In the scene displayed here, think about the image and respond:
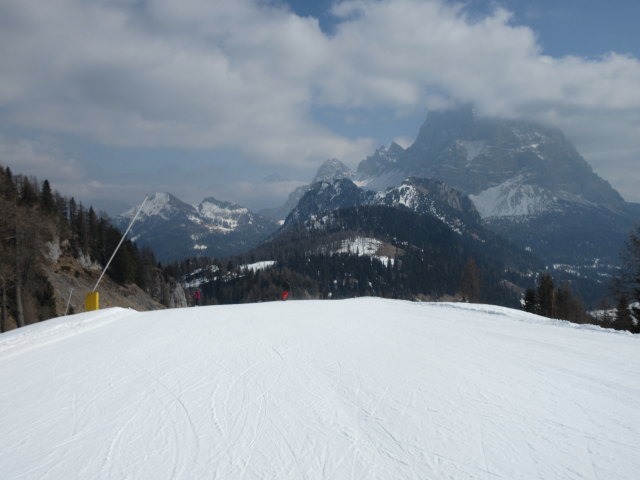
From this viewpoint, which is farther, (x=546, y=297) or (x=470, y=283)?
(x=470, y=283)

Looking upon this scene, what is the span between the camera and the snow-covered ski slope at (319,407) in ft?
15.6

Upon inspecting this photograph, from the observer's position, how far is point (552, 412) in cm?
612

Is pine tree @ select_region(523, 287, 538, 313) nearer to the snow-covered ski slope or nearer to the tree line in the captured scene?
the snow-covered ski slope

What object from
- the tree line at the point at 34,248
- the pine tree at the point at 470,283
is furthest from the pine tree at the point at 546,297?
the tree line at the point at 34,248

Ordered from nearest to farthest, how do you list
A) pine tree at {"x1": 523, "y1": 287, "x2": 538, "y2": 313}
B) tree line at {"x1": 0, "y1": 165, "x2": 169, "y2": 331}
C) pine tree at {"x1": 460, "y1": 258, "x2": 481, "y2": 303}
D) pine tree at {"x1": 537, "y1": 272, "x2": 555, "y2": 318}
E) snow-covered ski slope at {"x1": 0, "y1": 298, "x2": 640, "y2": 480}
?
snow-covered ski slope at {"x1": 0, "y1": 298, "x2": 640, "y2": 480} → tree line at {"x1": 0, "y1": 165, "x2": 169, "y2": 331} → pine tree at {"x1": 537, "y1": 272, "x2": 555, "y2": 318} → pine tree at {"x1": 523, "y1": 287, "x2": 538, "y2": 313} → pine tree at {"x1": 460, "y1": 258, "x2": 481, "y2": 303}

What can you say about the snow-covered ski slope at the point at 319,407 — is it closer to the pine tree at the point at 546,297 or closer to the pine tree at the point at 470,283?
the pine tree at the point at 546,297

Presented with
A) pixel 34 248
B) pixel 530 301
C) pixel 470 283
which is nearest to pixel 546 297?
pixel 530 301

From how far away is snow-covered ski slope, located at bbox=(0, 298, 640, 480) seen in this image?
15.6ft

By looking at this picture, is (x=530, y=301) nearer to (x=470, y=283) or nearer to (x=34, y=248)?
(x=470, y=283)

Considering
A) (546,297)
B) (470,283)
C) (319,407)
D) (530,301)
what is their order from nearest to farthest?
(319,407)
(546,297)
(530,301)
(470,283)

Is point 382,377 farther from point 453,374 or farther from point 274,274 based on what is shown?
point 274,274

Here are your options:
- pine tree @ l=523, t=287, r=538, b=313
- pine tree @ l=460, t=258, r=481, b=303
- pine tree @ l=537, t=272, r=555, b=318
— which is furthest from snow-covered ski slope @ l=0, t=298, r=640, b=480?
pine tree @ l=523, t=287, r=538, b=313

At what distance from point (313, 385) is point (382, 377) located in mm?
1413

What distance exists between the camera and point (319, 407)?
21.0 feet
